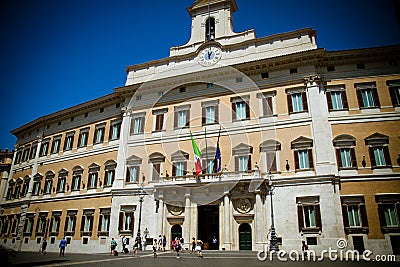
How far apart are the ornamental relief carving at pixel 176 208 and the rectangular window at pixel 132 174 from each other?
4323 millimetres

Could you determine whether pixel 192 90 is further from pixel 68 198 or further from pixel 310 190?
pixel 68 198

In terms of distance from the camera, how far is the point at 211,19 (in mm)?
28844

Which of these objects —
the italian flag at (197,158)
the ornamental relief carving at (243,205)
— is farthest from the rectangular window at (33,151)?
the ornamental relief carving at (243,205)

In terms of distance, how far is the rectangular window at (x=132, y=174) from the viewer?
25.7m

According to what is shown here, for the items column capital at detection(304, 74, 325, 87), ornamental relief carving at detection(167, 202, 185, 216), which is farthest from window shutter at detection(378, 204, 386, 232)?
ornamental relief carving at detection(167, 202, 185, 216)

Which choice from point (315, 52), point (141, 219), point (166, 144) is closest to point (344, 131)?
point (315, 52)

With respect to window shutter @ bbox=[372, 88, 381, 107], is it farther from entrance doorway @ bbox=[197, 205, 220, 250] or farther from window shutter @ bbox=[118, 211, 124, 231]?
window shutter @ bbox=[118, 211, 124, 231]

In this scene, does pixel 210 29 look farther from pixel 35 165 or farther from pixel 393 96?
pixel 35 165

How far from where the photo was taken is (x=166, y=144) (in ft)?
83.7

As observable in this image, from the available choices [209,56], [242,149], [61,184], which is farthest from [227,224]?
[61,184]

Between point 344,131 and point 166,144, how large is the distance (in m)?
13.9

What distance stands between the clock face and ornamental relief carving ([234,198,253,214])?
1191cm

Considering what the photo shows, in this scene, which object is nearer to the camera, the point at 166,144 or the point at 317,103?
the point at 317,103

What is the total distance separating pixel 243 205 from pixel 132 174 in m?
10.4
